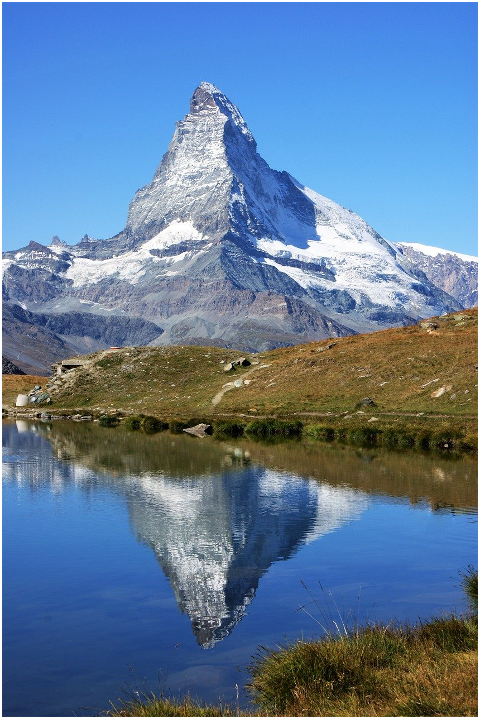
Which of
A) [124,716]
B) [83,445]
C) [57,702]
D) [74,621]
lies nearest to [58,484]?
[83,445]

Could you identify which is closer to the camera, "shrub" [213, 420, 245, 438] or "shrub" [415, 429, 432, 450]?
"shrub" [415, 429, 432, 450]

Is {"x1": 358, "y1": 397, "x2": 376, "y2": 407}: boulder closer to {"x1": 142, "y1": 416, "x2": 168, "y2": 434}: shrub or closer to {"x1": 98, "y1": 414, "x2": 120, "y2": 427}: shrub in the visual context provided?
{"x1": 142, "y1": 416, "x2": 168, "y2": 434}: shrub

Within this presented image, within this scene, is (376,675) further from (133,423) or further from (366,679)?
(133,423)

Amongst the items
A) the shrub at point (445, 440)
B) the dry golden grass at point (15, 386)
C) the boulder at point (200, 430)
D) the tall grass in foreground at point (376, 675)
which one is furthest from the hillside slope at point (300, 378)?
the tall grass in foreground at point (376, 675)

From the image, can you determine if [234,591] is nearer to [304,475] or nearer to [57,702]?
[57,702]

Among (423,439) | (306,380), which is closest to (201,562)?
(423,439)

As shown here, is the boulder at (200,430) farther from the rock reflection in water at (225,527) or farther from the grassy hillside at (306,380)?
the rock reflection in water at (225,527)

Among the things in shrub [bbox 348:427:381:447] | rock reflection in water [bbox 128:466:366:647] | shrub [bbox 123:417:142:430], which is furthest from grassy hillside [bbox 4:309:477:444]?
rock reflection in water [bbox 128:466:366:647]
